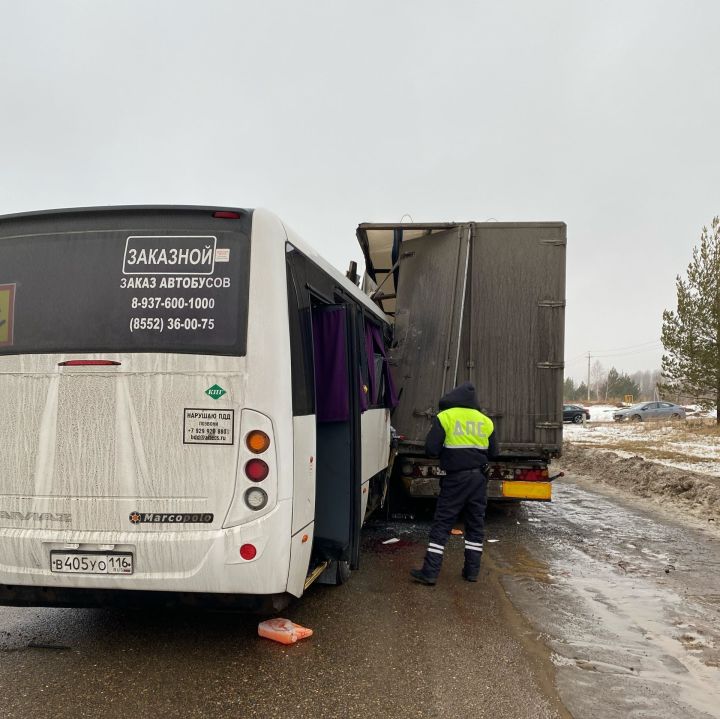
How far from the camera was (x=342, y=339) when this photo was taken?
15.1ft

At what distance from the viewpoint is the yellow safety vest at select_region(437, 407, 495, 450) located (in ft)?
19.5

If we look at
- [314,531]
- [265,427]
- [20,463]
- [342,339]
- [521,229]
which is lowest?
[314,531]

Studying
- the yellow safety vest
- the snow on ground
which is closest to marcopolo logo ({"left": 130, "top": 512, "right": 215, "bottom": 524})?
the yellow safety vest

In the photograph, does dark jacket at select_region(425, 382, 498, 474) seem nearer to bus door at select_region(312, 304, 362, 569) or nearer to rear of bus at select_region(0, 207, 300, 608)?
bus door at select_region(312, 304, 362, 569)

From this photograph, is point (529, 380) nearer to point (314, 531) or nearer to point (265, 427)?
point (314, 531)

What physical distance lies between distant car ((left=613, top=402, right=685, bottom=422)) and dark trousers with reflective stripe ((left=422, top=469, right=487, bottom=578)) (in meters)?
40.4

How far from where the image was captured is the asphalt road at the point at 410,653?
3348 mm

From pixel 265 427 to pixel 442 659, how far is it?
182cm

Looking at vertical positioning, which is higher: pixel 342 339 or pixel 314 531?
pixel 342 339

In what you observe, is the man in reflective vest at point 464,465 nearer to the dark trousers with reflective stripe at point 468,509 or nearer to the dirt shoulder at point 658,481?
the dark trousers with reflective stripe at point 468,509

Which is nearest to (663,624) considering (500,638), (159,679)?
(500,638)

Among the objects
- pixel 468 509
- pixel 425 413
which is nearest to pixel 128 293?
pixel 468 509

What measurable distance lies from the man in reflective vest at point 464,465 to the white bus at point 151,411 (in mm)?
2195

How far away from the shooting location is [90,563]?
3.57m
